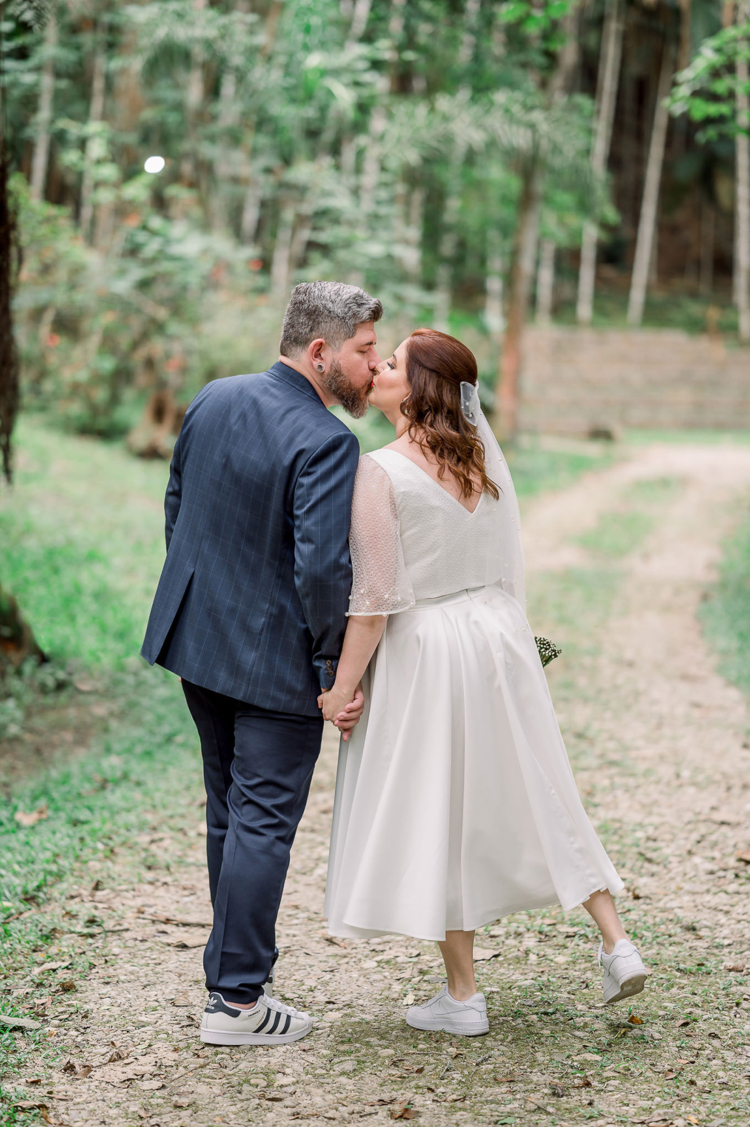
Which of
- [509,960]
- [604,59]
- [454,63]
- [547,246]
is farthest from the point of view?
[604,59]

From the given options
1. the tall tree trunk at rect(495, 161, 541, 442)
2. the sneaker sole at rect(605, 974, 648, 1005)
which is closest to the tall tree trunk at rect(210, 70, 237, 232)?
the tall tree trunk at rect(495, 161, 541, 442)

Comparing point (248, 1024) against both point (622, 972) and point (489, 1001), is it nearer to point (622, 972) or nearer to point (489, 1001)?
point (489, 1001)

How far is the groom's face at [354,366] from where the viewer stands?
2.89m

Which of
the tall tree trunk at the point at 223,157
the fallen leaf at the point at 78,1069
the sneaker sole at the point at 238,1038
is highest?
the tall tree trunk at the point at 223,157

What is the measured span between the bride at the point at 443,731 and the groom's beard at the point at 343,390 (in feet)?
0.15

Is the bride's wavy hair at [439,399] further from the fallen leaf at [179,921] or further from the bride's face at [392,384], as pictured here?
→ the fallen leaf at [179,921]

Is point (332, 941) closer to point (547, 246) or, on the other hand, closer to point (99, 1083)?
point (99, 1083)

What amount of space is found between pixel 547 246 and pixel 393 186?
15.6 m

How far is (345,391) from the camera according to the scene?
9.60 ft

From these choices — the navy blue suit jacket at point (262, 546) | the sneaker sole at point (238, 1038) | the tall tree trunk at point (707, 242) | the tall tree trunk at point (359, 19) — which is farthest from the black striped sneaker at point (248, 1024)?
the tall tree trunk at point (707, 242)

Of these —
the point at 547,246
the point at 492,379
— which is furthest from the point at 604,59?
the point at 492,379

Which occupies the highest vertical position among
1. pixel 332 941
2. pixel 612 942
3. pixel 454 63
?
pixel 454 63

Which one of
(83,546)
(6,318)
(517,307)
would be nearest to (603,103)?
(517,307)

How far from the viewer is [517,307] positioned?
55.1ft
